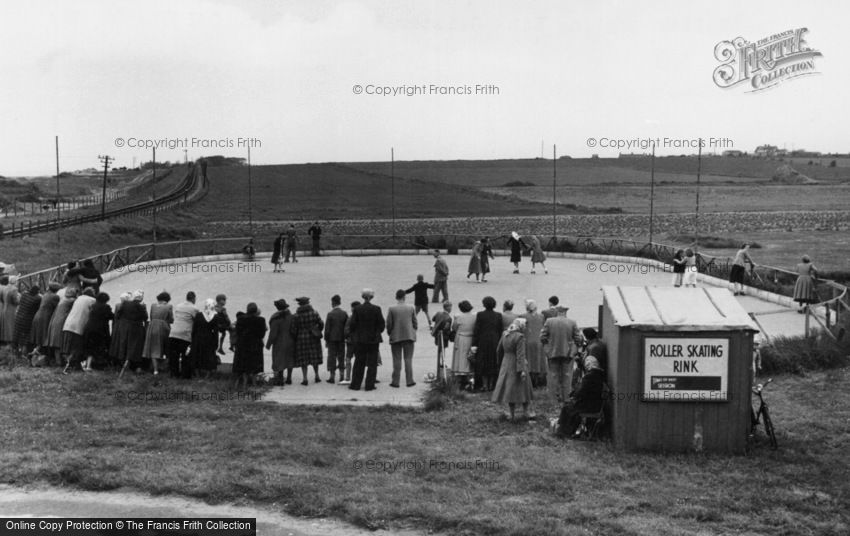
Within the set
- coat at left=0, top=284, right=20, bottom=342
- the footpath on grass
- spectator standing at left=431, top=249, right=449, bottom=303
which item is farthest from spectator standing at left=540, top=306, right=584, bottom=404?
spectator standing at left=431, top=249, right=449, bottom=303

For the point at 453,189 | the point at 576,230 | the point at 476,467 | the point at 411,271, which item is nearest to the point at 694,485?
the point at 476,467

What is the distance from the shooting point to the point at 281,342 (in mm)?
13828

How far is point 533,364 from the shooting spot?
1359cm

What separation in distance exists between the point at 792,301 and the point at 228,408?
51.0ft

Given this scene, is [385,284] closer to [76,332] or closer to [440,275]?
[440,275]

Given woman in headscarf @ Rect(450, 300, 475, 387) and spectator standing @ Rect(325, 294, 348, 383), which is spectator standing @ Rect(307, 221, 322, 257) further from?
woman in headscarf @ Rect(450, 300, 475, 387)

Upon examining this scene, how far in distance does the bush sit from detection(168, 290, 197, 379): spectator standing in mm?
8807

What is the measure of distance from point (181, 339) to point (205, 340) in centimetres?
36

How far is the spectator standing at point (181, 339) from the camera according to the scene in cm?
1373

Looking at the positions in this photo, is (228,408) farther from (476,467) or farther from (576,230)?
(576,230)

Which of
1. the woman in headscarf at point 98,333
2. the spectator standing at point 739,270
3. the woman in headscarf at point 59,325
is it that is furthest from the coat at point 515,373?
the spectator standing at point 739,270

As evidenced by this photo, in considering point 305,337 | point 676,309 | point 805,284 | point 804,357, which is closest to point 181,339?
point 305,337

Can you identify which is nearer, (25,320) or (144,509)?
(144,509)

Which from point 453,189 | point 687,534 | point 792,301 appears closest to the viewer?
point 687,534
